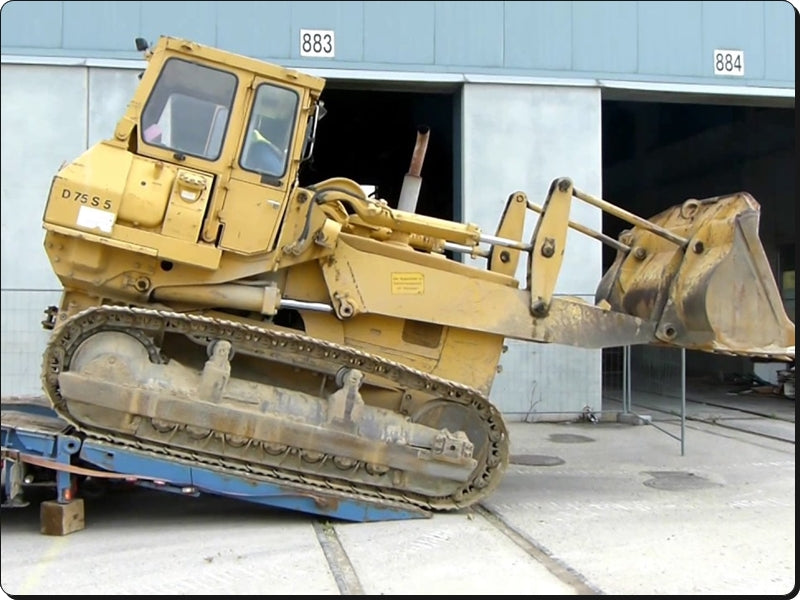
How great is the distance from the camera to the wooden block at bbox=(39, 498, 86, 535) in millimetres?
5094

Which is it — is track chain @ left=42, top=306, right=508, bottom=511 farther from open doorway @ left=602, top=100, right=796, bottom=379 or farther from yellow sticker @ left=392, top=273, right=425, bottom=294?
open doorway @ left=602, top=100, right=796, bottom=379

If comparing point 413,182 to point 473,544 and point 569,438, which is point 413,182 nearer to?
point 473,544

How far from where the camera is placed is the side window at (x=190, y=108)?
533 centimetres

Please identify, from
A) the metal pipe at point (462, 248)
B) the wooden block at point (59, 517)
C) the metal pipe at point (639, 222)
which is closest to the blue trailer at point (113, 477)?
the wooden block at point (59, 517)

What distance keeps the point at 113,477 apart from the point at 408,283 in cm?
253

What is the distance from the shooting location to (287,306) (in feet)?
18.4

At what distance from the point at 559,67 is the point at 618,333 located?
5982 millimetres

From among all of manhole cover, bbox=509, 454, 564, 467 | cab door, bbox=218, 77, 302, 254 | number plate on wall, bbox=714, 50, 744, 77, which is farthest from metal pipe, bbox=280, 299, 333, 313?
number plate on wall, bbox=714, 50, 744, 77

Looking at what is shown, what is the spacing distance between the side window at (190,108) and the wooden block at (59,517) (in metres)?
2.67

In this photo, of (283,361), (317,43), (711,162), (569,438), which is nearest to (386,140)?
(317,43)

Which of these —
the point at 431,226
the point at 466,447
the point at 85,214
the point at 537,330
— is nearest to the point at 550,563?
the point at 466,447

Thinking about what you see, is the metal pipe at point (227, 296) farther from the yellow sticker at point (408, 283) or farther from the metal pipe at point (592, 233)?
the metal pipe at point (592, 233)

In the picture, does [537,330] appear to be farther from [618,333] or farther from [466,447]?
[466,447]

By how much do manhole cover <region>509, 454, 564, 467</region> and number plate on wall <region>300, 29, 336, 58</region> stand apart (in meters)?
6.02
